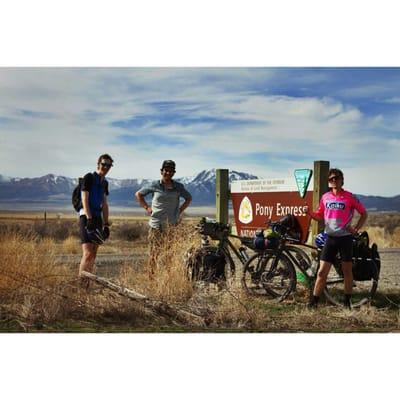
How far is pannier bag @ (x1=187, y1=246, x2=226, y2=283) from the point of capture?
7.70 metres

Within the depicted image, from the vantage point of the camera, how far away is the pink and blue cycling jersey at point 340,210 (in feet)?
22.7

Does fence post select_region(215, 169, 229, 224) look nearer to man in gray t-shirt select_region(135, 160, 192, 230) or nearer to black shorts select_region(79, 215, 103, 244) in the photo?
man in gray t-shirt select_region(135, 160, 192, 230)

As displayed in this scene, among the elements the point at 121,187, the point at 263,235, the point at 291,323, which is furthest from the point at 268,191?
the point at 121,187

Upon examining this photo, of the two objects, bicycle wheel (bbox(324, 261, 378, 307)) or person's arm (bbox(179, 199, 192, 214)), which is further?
person's arm (bbox(179, 199, 192, 214))

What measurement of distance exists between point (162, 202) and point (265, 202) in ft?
5.04

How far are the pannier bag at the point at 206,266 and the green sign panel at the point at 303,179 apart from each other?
1.34m

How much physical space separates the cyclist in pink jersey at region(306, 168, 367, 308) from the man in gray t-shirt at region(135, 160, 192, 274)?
178 cm

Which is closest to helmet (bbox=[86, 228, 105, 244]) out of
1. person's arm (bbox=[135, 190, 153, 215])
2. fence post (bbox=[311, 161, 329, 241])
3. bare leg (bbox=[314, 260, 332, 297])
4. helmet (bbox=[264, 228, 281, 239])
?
person's arm (bbox=[135, 190, 153, 215])

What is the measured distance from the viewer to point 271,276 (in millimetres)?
7691

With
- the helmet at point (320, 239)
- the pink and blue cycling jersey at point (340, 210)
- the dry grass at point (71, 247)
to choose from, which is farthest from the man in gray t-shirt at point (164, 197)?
the dry grass at point (71, 247)

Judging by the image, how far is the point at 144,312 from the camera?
22.4 ft

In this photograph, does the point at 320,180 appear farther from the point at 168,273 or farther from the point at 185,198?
the point at 168,273

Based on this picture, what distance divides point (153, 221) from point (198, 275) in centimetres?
89

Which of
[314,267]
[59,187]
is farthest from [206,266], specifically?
[59,187]
